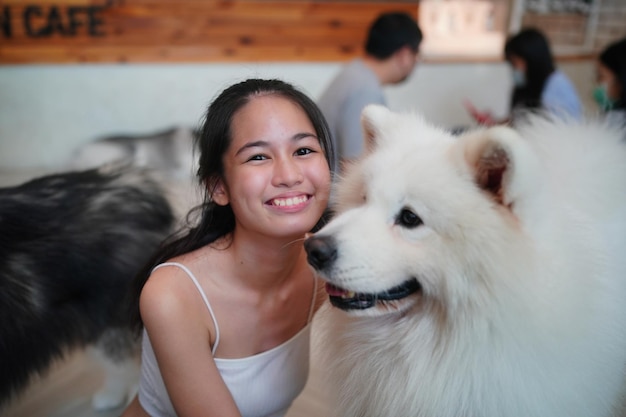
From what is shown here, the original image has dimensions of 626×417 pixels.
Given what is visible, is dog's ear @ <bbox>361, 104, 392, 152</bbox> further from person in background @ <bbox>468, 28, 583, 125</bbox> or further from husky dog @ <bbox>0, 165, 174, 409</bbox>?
person in background @ <bbox>468, 28, 583, 125</bbox>

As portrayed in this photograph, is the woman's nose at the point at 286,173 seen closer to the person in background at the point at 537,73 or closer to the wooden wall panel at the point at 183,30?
the person in background at the point at 537,73

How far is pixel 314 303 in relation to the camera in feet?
4.63

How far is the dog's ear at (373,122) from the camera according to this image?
3.78ft

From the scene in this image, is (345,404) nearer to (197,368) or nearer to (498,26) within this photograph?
(197,368)

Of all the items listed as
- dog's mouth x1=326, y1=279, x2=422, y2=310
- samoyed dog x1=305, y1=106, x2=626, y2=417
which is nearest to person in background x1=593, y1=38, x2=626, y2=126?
samoyed dog x1=305, y1=106, x2=626, y2=417

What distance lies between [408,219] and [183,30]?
12.1 feet

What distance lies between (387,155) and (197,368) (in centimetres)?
64

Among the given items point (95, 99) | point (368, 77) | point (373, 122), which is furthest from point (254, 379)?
point (95, 99)

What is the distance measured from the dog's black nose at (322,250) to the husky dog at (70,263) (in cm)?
89

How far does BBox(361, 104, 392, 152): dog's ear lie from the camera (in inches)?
45.3

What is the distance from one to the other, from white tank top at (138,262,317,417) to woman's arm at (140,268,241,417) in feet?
0.32

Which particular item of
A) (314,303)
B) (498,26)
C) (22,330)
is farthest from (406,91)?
(22,330)

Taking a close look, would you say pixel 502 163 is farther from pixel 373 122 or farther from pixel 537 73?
pixel 537 73

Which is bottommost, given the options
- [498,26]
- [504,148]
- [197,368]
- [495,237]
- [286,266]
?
[197,368]
